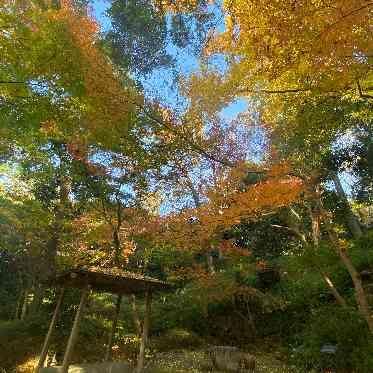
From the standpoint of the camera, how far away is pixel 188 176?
1689 centimetres

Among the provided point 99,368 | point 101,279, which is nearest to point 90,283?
point 101,279

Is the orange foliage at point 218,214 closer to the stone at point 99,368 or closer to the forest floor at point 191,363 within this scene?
the forest floor at point 191,363

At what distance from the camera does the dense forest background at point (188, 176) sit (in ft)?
27.5

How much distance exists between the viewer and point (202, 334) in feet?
52.3

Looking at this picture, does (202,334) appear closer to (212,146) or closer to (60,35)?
(212,146)

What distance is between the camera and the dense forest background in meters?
8.38

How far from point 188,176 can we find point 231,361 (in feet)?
27.5

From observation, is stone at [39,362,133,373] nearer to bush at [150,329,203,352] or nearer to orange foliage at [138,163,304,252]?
bush at [150,329,203,352]

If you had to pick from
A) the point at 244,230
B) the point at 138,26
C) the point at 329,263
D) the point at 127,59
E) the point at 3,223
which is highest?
the point at 138,26

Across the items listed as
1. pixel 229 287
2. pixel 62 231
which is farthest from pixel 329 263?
pixel 62 231

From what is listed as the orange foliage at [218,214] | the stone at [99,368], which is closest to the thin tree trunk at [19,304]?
the orange foliage at [218,214]

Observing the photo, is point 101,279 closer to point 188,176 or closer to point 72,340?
point 72,340

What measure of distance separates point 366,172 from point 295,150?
6.02 meters

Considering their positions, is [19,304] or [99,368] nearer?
[99,368]
